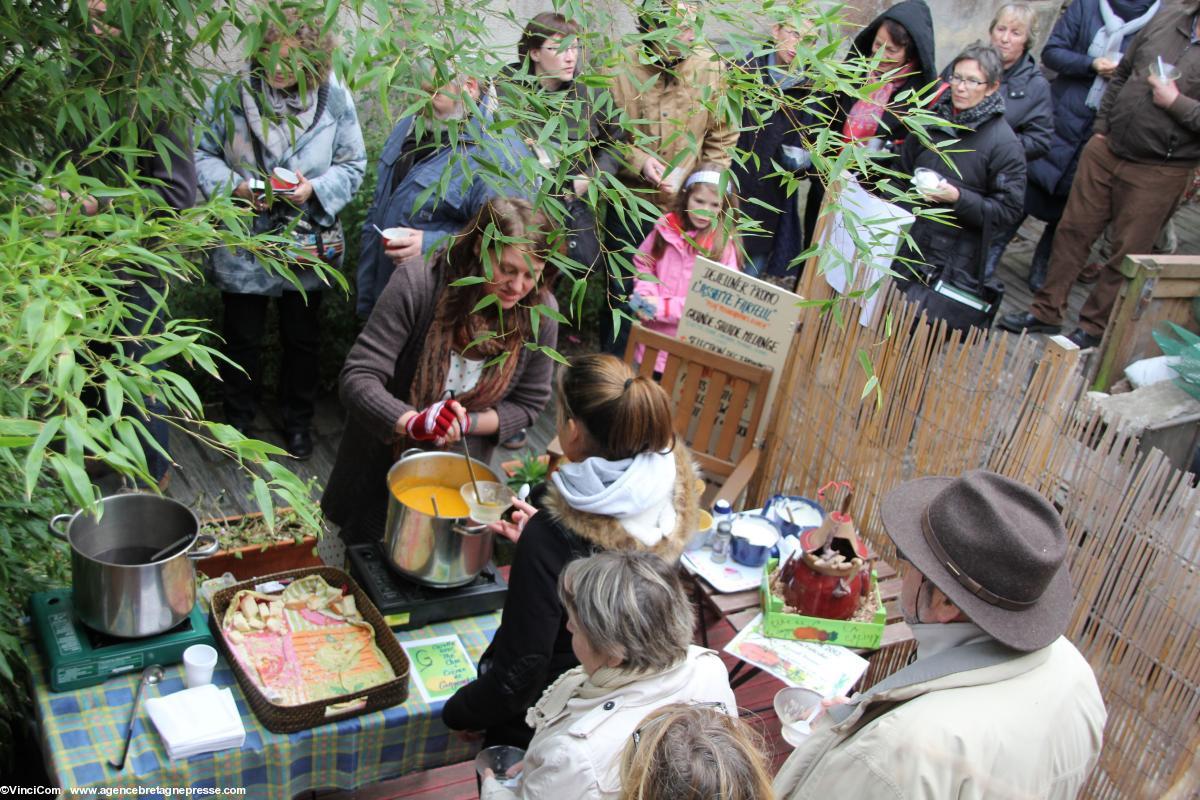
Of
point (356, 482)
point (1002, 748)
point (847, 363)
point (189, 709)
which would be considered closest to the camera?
point (1002, 748)

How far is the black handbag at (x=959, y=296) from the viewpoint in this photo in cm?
485

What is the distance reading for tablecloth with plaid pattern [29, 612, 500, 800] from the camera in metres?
2.35

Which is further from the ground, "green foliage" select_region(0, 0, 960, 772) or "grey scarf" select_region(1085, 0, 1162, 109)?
"grey scarf" select_region(1085, 0, 1162, 109)

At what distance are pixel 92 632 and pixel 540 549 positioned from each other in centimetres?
109

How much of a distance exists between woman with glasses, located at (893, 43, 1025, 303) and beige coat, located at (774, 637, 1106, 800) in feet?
10.0

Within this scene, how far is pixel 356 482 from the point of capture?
3553mm

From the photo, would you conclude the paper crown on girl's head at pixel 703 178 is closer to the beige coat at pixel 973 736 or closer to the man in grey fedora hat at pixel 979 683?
the man in grey fedora hat at pixel 979 683

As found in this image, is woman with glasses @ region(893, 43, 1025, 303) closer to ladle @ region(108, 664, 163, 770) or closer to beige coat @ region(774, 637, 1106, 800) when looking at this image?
beige coat @ region(774, 637, 1106, 800)

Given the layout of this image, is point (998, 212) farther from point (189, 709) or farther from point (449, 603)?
point (189, 709)

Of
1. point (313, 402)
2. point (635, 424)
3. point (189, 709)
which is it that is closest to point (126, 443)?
point (189, 709)

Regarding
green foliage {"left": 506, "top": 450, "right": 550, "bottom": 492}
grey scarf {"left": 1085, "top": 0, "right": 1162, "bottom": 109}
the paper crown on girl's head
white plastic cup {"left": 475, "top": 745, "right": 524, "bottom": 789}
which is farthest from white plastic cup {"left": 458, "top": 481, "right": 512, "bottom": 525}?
grey scarf {"left": 1085, "top": 0, "right": 1162, "bottom": 109}

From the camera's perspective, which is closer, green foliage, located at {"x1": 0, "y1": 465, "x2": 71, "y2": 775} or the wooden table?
green foliage, located at {"x1": 0, "y1": 465, "x2": 71, "y2": 775}

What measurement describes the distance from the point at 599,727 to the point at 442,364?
1523 millimetres

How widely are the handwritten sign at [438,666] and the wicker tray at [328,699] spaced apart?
61mm
